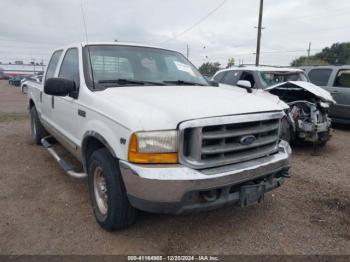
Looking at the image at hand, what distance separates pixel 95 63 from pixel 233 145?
195 cm

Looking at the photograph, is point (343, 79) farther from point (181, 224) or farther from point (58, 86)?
point (58, 86)

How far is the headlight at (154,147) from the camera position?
2.60 meters

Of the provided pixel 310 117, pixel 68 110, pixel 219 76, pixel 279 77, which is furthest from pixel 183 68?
pixel 219 76

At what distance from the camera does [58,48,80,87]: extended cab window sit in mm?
3991

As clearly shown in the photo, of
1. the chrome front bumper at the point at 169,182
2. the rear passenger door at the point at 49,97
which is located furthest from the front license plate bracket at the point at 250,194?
the rear passenger door at the point at 49,97

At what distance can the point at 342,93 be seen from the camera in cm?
882

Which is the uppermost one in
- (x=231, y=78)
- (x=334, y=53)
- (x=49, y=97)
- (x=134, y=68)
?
(x=334, y=53)

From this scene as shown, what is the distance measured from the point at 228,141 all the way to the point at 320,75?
798cm

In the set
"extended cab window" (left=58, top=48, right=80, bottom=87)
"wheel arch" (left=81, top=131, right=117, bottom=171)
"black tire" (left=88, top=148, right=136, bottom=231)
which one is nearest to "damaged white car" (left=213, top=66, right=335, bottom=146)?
"extended cab window" (left=58, top=48, right=80, bottom=87)

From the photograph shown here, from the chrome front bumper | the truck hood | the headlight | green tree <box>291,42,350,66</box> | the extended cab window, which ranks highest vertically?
green tree <box>291,42,350,66</box>

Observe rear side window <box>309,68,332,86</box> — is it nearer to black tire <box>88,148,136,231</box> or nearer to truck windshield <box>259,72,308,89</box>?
truck windshield <box>259,72,308,89</box>

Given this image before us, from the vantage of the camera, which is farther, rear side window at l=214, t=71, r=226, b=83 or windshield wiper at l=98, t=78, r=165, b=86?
rear side window at l=214, t=71, r=226, b=83

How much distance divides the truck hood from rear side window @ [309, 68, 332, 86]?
705 centimetres

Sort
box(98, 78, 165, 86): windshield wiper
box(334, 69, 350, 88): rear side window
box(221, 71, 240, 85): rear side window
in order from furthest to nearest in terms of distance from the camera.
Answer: box(334, 69, 350, 88): rear side window < box(221, 71, 240, 85): rear side window < box(98, 78, 165, 86): windshield wiper
